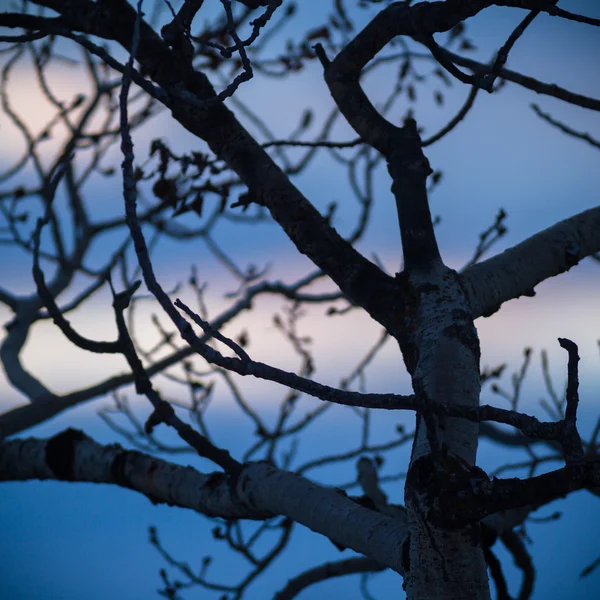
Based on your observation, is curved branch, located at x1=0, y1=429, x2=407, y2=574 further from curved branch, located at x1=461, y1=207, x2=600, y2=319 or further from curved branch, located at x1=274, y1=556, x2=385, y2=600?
curved branch, located at x1=274, y1=556, x2=385, y2=600

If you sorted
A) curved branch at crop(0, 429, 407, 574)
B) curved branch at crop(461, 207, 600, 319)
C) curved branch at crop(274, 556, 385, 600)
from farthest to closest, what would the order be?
curved branch at crop(274, 556, 385, 600)
curved branch at crop(461, 207, 600, 319)
curved branch at crop(0, 429, 407, 574)

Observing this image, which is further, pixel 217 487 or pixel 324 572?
pixel 324 572

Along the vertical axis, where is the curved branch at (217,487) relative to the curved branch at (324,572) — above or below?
below

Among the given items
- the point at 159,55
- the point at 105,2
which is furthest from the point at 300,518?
the point at 105,2

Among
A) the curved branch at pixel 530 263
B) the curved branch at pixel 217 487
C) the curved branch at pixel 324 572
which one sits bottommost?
the curved branch at pixel 217 487

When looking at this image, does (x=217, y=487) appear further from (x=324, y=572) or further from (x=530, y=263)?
(x=324, y=572)

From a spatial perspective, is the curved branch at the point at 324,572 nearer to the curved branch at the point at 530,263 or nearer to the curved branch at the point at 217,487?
the curved branch at the point at 217,487

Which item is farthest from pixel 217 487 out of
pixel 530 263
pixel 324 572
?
pixel 324 572

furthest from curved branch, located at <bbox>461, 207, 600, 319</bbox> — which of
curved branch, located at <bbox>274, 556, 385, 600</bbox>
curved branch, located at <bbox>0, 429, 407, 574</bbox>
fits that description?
curved branch, located at <bbox>274, 556, 385, 600</bbox>

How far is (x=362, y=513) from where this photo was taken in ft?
7.60

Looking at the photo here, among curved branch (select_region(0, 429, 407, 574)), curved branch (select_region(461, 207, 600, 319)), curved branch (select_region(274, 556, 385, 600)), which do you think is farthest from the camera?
curved branch (select_region(274, 556, 385, 600))

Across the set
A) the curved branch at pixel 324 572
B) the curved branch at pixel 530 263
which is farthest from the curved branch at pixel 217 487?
the curved branch at pixel 324 572

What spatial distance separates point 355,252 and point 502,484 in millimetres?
1176

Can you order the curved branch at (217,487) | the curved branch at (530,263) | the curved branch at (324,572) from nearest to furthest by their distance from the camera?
1. the curved branch at (217,487)
2. the curved branch at (530,263)
3. the curved branch at (324,572)
